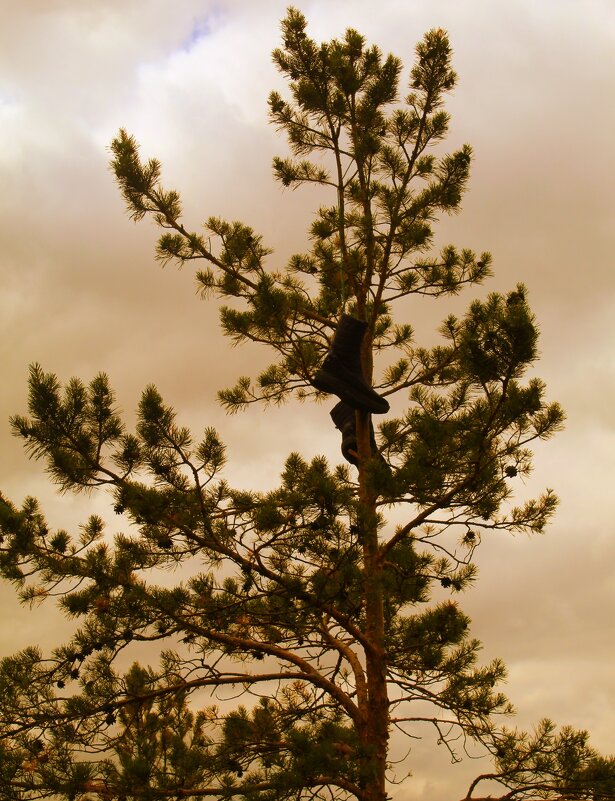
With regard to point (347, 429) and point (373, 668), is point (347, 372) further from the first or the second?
point (373, 668)

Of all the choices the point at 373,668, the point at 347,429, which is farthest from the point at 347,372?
the point at 373,668

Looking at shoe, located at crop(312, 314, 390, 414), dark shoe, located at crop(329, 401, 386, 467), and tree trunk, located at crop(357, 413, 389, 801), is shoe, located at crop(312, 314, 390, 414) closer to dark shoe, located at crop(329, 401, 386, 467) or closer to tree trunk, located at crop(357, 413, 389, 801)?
dark shoe, located at crop(329, 401, 386, 467)

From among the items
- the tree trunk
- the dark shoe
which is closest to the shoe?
the dark shoe

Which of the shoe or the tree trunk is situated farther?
the shoe

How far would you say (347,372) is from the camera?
201 inches

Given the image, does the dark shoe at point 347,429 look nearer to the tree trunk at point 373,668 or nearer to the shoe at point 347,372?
the tree trunk at point 373,668

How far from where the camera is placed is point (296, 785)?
4.20 m

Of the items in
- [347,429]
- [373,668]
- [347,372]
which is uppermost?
Result: [347,372]

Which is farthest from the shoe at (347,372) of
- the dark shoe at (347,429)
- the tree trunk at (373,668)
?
the tree trunk at (373,668)

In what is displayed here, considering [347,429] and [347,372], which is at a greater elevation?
[347,372]

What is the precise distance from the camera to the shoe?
5.08m

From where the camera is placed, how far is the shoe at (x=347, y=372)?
200 inches

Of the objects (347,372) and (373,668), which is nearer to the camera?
(373,668)

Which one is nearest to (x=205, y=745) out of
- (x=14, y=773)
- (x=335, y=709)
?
(x=335, y=709)
